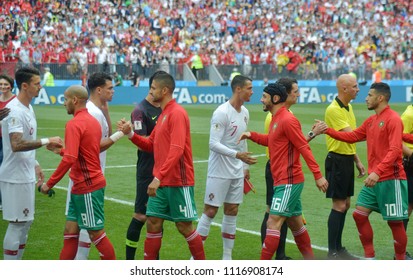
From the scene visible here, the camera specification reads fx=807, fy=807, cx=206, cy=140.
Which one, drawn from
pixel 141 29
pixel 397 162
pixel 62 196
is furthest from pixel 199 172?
pixel 141 29

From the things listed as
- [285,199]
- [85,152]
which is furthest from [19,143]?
Answer: [285,199]

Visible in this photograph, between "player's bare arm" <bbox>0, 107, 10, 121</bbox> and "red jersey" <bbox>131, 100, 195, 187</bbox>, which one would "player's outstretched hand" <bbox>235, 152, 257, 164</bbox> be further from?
"player's bare arm" <bbox>0, 107, 10, 121</bbox>

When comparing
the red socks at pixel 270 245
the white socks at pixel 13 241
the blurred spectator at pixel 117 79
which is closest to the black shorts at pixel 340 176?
the red socks at pixel 270 245

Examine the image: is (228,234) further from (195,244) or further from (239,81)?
(239,81)

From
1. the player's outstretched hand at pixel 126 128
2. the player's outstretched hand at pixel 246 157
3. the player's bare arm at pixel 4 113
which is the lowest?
the player's outstretched hand at pixel 246 157

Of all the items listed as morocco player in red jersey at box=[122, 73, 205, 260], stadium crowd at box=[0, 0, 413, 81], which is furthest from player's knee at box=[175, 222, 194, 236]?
stadium crowd at box=[0, 0, 413, 81]

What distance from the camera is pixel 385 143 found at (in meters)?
9.43

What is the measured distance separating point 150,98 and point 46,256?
2.46 meters

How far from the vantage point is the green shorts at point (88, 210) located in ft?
27.5

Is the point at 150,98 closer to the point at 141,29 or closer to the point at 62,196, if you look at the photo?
the point at 62,196

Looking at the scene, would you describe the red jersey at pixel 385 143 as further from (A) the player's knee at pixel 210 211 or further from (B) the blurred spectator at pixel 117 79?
(B) the blurred spectator at pixel 117 79

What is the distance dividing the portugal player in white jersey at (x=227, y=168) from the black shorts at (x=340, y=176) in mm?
1221

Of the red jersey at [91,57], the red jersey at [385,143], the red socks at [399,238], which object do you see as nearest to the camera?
the red jersey at [385,143]

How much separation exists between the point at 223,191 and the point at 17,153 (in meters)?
2.58
